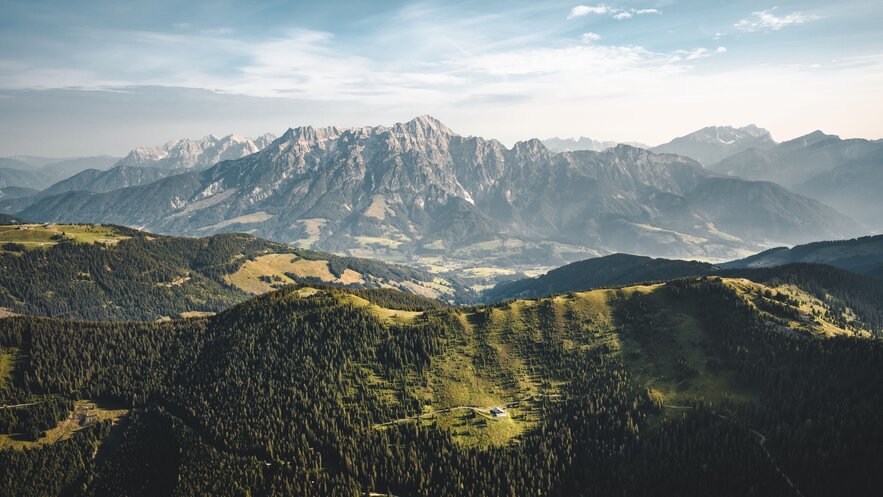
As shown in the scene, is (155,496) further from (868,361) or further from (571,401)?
(868,361)

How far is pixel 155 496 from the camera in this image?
562 ft

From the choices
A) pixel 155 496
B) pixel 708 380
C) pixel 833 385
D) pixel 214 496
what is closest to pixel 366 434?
pixel 214 496

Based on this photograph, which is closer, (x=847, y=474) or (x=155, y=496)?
(x=847, y=474)

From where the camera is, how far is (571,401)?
199 m

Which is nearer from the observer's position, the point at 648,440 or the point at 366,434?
the point at 648,440

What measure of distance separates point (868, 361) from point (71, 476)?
952 ft

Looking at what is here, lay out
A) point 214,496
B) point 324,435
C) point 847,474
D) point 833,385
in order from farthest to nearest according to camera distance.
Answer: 1. point 324,435
2. point 833,385
3. point 214,496
4. point 847,474

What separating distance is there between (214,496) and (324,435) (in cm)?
4165

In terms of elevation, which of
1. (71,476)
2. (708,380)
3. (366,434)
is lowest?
(71,476)

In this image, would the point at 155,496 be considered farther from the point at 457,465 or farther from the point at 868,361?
the point at 868,361

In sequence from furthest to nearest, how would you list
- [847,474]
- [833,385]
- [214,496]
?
[833,385], [214,496], [847,474]

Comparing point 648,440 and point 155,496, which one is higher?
point 648,440

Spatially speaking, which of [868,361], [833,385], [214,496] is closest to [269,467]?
[214,496]

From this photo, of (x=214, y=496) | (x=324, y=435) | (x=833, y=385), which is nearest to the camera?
(x=214, y=496)
